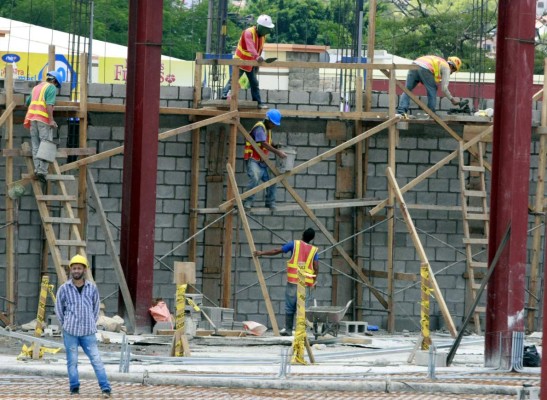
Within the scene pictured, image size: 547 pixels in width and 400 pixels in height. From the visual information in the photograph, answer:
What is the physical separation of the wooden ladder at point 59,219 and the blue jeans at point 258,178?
9.15 ft

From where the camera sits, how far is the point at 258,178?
2322 cm

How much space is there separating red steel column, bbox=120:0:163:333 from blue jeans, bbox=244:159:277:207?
9.22 feet

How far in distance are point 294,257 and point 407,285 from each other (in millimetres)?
4418

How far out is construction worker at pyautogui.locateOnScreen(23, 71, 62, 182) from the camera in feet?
70.0

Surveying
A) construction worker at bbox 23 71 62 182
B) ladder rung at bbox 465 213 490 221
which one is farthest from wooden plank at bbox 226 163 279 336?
ladder rung at bbox 465 213 490 221

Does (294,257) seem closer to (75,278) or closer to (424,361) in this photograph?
(424,361)

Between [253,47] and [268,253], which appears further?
[253,47]

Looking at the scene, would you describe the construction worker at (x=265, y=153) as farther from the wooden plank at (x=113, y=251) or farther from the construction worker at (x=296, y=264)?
the construction worker at (x=296, y=264)

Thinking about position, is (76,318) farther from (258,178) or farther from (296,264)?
(258,178)

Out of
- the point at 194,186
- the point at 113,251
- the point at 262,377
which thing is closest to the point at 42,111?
the point at 113,251

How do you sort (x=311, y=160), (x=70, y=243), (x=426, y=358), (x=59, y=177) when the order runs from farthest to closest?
(x=311, y=160) → (x=59, y=177) → (x=70, y=243) → (x=426, y=358)

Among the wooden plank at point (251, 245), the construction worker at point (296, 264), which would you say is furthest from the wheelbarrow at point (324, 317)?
the wooden plank at point (251, 245)

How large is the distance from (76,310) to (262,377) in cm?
244

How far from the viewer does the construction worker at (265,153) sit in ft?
74.9
